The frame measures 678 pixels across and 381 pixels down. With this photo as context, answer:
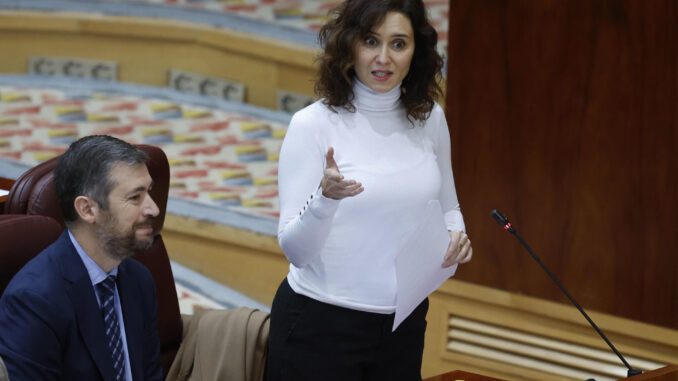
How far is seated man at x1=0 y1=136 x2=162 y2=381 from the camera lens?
4.47 ft

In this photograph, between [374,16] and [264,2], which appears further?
[264,2]

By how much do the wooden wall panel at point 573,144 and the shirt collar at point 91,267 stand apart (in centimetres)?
128

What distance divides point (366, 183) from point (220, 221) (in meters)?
1.73

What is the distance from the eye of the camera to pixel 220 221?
10.3ft

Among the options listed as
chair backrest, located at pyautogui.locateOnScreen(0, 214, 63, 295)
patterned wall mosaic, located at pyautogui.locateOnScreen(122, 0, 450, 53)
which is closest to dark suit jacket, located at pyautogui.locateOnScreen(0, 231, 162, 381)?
chair backrest, located at pyautogui.locateOnScreen(0, 214, 63, 295)

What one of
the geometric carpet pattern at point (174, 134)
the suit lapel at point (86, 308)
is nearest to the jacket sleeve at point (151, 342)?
the suit lapel at point (86, 308)

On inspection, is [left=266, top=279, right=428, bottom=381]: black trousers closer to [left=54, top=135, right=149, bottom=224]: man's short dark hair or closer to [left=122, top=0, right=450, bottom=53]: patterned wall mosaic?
[left=54, top=135, right=149, bottom=224]: man's short dark hair

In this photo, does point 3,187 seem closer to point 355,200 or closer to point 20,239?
point 20,239

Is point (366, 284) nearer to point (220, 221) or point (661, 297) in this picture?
point (661, 297)

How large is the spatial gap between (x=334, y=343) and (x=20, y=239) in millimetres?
532

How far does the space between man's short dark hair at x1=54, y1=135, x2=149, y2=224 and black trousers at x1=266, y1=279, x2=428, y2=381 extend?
1.05 feet

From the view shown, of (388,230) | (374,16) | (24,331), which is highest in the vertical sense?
(374,16)

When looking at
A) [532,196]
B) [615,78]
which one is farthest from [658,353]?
[615,78]

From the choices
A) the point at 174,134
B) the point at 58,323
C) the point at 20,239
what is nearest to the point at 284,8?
the point at 174,134
